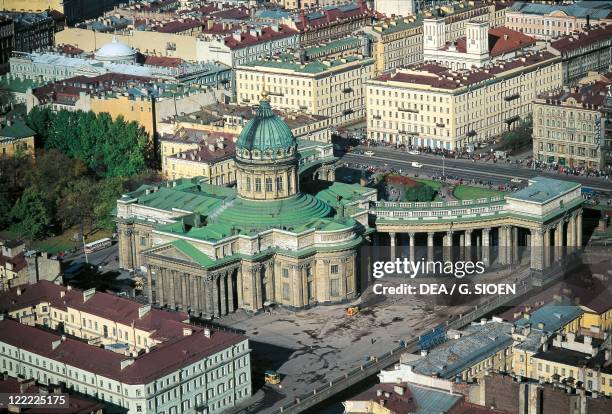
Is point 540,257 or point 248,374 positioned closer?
point 248,374

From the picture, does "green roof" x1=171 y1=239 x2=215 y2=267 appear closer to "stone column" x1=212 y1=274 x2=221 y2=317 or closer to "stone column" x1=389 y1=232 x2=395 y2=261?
"stone column" x1=212 y1=274 x2=221 y2=317

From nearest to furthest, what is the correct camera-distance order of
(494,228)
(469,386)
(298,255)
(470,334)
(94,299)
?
(469,386)
(470,334)
(94,299)
(298,255)
(494,228)

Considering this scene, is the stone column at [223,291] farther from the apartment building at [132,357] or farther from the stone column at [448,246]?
the stone column at [448,246]

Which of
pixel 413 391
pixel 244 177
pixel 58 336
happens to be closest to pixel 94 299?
pixel 58 336

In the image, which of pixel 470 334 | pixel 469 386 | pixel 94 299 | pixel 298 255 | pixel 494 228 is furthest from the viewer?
pixel 494 228

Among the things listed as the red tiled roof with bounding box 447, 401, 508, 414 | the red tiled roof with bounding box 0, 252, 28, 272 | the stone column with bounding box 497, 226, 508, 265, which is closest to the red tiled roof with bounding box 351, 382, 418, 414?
the red tiled roof with bounding box 447, 401, 508, 414

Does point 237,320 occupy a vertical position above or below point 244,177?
below

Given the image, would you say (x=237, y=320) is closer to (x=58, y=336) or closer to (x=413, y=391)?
(x=58, y=336)
